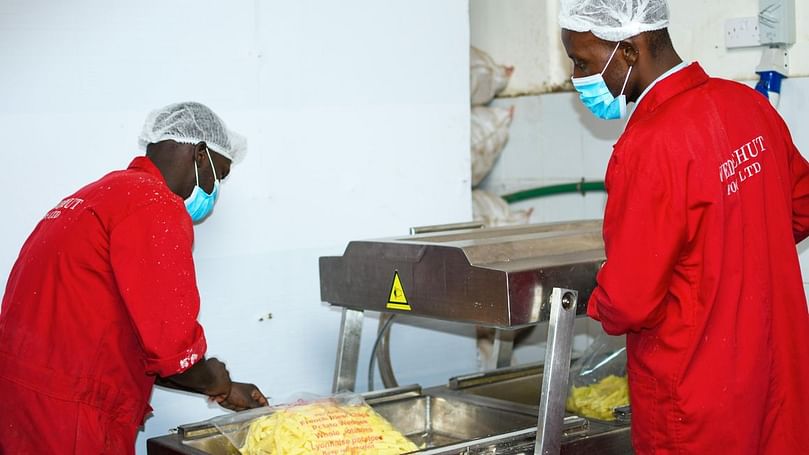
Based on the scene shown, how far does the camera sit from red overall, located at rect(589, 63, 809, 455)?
2004mm

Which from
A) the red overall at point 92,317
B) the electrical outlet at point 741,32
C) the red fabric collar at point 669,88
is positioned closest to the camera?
the red fabric collar at point 669,88

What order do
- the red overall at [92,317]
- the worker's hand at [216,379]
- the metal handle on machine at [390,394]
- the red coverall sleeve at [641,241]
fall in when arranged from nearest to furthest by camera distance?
the red coverall sleeve at [641,241] < the red overall at [92,317] < the worker's hand at [216,379] < the metal handle on machine at [390,394]

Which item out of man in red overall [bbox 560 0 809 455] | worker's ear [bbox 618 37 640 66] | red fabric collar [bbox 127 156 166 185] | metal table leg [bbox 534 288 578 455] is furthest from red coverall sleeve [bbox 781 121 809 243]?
red fabric collar [bbox 127 156 166 185]

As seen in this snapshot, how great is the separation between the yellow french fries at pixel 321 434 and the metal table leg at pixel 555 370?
1.15 ft

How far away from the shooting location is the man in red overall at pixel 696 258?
2.01 meters

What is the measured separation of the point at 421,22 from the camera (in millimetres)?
3537

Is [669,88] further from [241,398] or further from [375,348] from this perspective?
[375,348]

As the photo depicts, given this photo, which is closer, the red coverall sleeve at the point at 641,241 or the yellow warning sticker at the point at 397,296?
the red coverall sleeve at the point at 641,241

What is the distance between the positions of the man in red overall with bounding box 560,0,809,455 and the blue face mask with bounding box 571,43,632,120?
1cm

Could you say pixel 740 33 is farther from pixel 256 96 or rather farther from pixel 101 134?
pixel 101 134

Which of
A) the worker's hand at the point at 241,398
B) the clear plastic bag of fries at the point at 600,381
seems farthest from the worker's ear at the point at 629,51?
the worker's hand at the point at 241,398

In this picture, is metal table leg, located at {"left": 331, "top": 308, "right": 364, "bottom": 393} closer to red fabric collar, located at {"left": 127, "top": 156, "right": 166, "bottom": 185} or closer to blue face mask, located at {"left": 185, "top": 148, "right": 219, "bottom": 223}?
blue face mask, located at {"left": 185, "top": 148, "right": 219, "bottom": 223}

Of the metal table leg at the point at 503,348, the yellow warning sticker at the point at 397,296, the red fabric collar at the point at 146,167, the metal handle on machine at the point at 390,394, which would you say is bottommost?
the metal table leg at the point at 503,348

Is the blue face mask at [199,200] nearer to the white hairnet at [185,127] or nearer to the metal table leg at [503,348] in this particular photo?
the white hairnet at [185,127]
